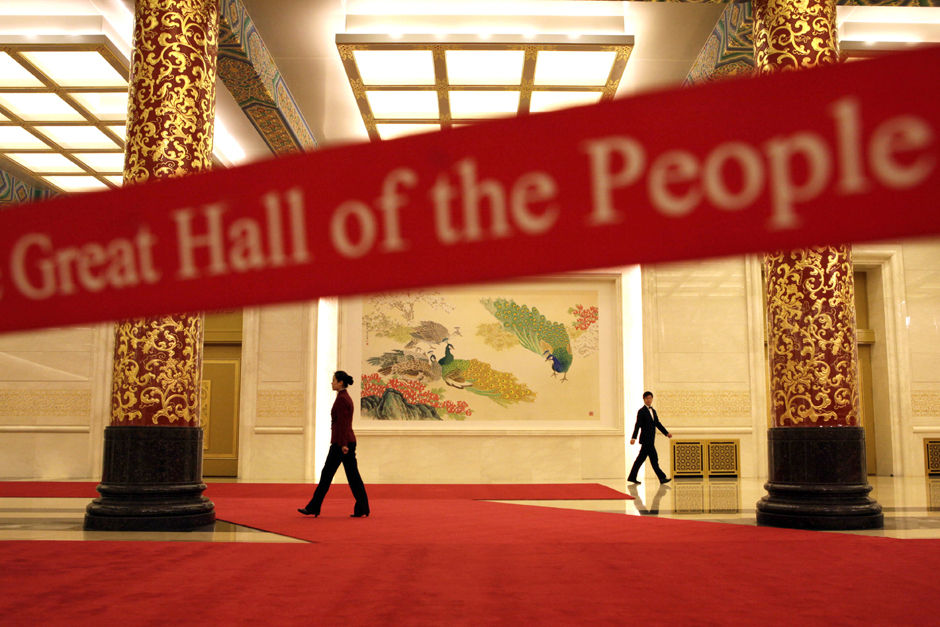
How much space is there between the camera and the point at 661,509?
7.28 m

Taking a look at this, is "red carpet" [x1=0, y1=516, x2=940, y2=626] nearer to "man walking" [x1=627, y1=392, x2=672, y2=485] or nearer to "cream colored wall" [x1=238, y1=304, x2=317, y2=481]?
"man walking" [x1=627, y1=392, x2=672, y2=485]

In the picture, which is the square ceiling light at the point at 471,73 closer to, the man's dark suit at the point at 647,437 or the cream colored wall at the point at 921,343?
the man's dark suit at the point at 647,437

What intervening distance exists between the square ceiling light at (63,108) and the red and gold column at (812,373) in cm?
628

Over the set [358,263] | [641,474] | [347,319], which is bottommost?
[641,474]

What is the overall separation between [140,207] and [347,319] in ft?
38.0

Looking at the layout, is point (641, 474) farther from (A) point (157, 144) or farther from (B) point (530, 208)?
(B) point (530, 208)

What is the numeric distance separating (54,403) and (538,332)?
24.8 ft

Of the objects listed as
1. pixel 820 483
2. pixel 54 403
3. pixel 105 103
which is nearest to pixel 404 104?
pixel 105 103

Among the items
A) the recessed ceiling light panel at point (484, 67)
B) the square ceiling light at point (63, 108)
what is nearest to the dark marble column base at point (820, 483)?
the recessed ceiling light panel at point (484, 67)

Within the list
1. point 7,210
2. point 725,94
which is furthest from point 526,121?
point 7,210

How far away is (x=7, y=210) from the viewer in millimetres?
1051

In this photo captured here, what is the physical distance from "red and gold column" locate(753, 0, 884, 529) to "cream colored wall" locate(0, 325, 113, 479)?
10012 mm

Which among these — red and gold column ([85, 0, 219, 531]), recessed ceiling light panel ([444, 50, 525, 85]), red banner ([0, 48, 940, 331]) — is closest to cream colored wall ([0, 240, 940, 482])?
recessed ceiling light panel ([444, 50, 525, 85])

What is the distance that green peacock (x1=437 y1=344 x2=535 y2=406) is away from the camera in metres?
12.3
